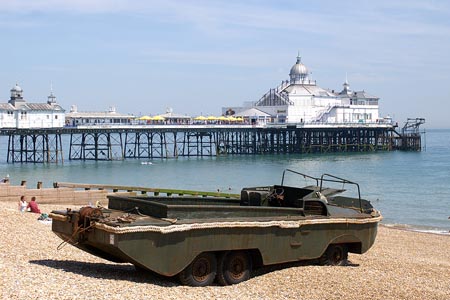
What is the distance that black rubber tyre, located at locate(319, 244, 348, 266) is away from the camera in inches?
532

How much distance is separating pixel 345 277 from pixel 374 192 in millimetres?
34000

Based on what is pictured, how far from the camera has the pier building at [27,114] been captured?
223ft

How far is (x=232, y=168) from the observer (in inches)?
2645

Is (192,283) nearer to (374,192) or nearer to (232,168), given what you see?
(374,192)

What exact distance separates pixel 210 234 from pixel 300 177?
4581 centimetres

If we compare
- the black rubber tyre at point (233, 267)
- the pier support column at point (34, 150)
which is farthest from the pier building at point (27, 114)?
the black rubber tyre at point (233, 267)

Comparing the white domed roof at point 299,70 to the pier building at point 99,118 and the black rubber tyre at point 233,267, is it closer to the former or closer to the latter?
the pier building at point 99,118

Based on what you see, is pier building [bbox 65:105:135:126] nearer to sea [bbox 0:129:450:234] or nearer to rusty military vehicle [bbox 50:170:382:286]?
sea [bbox 0:129:450:234]

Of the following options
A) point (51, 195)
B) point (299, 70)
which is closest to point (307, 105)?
point (299, 70)

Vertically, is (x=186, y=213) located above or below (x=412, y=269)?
above

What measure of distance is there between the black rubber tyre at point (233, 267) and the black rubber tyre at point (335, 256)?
204 centimetres

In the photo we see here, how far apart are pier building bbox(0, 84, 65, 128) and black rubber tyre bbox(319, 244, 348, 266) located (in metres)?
58.7

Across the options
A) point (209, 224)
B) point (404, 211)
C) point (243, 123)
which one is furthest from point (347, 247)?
point (243, 123)

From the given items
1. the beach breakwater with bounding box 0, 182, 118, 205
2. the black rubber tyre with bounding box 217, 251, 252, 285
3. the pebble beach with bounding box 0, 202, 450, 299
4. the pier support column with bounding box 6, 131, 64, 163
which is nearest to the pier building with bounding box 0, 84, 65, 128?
the pier support column with bounding box 6, 131, 64, 163
